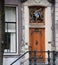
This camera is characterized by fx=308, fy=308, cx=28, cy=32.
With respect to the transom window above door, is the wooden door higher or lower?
lower

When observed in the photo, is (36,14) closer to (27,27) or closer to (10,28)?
(27,27)

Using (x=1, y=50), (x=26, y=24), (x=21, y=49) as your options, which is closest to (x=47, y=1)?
(x=26, y=24)

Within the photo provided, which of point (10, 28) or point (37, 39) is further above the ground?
point (10, 28)

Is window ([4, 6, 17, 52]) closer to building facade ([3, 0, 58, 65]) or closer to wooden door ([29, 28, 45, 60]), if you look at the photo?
building facade ([3, 0, 58, 65])

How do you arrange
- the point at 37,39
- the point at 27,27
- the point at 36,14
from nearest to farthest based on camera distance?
the point at 27,27 < the point at 37,39 < the point at 36,14

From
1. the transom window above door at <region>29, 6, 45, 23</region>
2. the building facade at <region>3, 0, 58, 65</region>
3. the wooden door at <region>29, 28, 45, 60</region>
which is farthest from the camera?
the transom window above door at <region>29, 6, 45, 23</region>

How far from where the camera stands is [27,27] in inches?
693

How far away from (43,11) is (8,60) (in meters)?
3.50

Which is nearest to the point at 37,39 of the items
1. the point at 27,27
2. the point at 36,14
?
the point at 27,27

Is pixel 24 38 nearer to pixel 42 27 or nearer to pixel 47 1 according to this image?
pixel 42 27

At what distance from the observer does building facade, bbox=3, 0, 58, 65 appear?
57.7ft

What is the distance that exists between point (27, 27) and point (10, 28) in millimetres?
1046

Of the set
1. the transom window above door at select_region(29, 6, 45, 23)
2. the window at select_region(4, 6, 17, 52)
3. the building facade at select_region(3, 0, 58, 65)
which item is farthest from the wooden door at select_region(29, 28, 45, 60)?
the window at select_region(4, 6, 17, 52)

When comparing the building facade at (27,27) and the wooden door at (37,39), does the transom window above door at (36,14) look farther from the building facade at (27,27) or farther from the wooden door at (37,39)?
the wooden door at (37,39)
